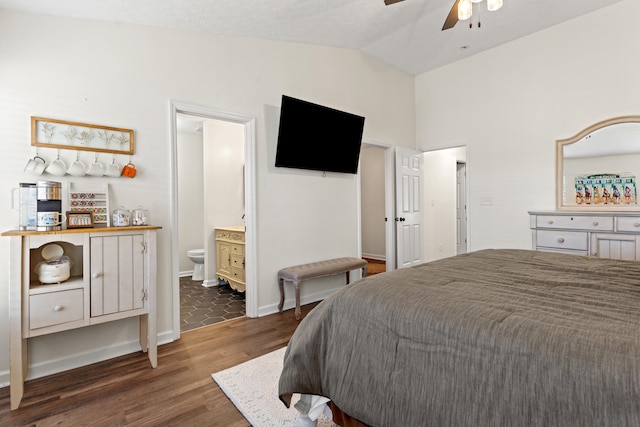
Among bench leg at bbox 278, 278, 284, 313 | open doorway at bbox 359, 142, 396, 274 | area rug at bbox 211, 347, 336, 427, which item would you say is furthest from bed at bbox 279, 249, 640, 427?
open doorway at bbox 359, 142, 396, 274

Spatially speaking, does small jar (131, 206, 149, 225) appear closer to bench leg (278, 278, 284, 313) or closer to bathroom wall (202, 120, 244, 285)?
bench leg (278, 278, 284, 313)

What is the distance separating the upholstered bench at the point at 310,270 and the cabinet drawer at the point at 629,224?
104 inches

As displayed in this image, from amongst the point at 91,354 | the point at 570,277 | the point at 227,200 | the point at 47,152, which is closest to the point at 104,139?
the point at 47,152

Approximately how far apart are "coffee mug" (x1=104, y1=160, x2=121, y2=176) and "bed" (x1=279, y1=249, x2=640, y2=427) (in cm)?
196

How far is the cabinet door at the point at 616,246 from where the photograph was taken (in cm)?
320

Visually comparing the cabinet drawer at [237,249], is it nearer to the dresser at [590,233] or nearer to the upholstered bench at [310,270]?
the upholstered bench at [310,270]

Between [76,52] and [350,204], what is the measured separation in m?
3.06

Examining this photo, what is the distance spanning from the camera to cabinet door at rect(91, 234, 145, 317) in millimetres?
2178

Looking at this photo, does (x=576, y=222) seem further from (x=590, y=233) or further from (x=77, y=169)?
(x=77, y=169)

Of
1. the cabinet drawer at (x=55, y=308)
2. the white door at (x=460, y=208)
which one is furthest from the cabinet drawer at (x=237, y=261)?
the white door at (x=460, y=208)

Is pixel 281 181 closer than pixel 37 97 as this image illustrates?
No

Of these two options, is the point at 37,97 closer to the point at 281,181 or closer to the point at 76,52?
the point at 76,52

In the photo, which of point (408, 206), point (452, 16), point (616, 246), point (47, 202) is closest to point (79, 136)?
point (47, 202)

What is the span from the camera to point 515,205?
428 cm
